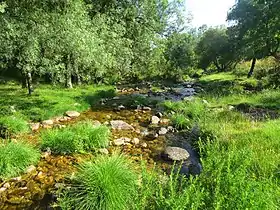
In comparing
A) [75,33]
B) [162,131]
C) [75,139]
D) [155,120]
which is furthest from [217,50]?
[75,139]

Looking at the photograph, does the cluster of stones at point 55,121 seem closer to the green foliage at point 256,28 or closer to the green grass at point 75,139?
the green grass at point 75,139

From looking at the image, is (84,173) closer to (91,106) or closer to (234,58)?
(91,106)

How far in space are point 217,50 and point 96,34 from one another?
1527 inches

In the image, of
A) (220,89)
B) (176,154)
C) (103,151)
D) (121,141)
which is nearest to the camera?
(103,151)

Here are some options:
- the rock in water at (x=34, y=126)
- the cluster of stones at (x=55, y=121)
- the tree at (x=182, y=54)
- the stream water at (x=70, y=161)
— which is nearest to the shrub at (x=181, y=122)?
the stream water at (x=70, y=161)

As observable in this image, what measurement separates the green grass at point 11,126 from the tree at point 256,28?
2200 centimetres

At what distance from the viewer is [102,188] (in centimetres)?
622

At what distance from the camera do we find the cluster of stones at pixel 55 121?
523 inches

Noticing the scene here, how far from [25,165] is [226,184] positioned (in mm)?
6274

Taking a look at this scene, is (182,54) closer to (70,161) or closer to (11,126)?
(11,126)

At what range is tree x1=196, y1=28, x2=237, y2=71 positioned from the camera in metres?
48.6

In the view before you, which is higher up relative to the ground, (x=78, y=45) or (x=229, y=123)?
(x=78, y=45)

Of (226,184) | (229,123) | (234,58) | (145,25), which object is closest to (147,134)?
(229,123)

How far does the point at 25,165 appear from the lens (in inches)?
347
